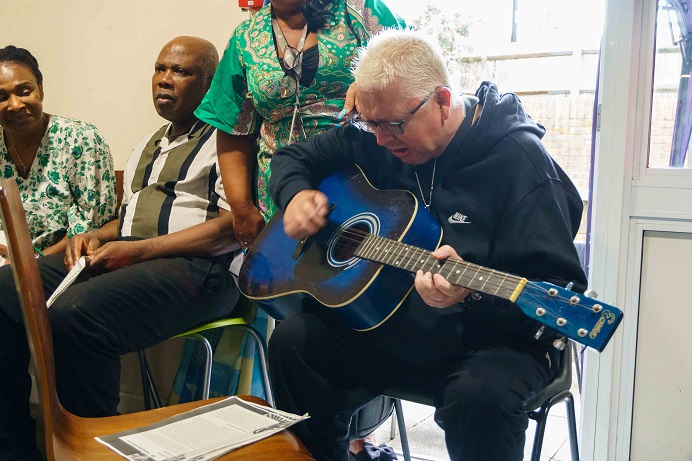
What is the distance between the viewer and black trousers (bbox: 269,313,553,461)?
4.14ft

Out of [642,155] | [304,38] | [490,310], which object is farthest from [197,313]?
[642,155]

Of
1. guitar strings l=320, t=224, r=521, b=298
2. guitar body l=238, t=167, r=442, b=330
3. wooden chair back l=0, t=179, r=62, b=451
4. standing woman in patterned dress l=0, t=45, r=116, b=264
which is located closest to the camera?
wooden chair back l=0, t=179, r=62, b=451

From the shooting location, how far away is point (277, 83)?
1.84 metres

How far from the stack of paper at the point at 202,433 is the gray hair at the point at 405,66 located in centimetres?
72

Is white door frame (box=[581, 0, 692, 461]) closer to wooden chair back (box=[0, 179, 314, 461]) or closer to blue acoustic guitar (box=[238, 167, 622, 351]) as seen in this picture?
blue acoustic guitar (box=[238, 167, 622, 351])

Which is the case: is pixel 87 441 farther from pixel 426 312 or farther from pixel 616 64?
pixel 616 64

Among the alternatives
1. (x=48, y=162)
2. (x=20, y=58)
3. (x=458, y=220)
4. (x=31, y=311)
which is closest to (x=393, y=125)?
(x=458, y=220)

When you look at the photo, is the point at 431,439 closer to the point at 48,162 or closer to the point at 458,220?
the point at 458,220

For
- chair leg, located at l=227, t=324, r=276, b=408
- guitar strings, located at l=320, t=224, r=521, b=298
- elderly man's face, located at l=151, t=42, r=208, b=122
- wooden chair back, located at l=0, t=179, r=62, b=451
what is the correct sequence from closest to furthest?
wooden chair back, located at l=0, t=179, r=62, b=451 → guitar strings, located at l=320, t=224, r=521, b=298 → chair leg, located at l=227, t=324, r=276, b=408 → elderly man's face, located at l=151, t=42, r=208, b=122

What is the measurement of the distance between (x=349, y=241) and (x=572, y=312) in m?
0.60

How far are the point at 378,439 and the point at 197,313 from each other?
2.96 ft

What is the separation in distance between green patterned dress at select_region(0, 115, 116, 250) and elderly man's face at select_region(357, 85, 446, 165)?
139 cm

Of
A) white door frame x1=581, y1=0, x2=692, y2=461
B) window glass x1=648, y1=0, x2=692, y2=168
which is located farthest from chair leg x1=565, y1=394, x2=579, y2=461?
window glass x1=648, y1=0, x2=692, y2=168

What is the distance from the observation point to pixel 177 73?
231 centimetres
